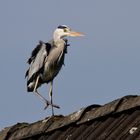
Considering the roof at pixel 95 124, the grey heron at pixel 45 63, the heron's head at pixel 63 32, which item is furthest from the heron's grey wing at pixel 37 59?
the roof at pixel 95 124

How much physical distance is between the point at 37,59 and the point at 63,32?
1452 millimetres

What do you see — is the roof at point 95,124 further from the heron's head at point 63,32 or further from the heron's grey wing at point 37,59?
the heron's head at point 63,32

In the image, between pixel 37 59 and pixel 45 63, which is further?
pixel 45 63

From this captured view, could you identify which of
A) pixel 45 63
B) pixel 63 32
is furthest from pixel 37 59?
A: pixel 63 32

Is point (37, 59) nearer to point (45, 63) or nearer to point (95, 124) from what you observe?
point (45, 63)

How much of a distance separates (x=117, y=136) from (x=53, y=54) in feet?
22.7

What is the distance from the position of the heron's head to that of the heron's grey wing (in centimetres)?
77

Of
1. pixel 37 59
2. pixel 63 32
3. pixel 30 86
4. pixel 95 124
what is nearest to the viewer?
pixel 95 124

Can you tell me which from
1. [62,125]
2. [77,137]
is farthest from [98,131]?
[62,125]

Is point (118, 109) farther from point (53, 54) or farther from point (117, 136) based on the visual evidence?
point (53, 54)

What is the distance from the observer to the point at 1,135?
30.7 ft

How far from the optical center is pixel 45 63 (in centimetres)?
1377

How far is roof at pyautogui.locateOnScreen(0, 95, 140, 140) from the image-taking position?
711 centimetres

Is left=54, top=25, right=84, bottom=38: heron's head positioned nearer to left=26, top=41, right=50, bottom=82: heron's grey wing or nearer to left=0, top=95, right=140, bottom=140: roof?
left=26, top=41, right=50, bottom=82: heron's grey wing
